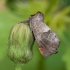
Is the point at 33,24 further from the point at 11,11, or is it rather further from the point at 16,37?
the point at 11,11

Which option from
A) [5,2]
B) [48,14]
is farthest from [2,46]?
[5,2]

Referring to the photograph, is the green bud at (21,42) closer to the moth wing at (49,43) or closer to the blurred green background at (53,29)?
the moth wing at (49,43)

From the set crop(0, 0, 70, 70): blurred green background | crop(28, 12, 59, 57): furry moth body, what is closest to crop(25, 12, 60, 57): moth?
crop(28, 12, 59, 57): furry moth body

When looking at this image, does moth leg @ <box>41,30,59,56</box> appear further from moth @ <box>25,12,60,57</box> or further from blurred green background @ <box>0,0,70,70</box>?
blurred green background @ <box>0,0,70,70</box>

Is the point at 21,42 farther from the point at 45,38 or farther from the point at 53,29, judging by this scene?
the point at 53,29

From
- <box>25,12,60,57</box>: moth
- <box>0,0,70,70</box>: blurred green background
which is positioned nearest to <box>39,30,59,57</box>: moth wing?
<box>25,12,60,57</box>: moth

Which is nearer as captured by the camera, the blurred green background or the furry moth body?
the furry moth body

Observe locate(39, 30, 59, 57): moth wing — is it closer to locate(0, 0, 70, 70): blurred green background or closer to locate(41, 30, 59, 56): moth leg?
locate(41, 30, 59, 56): moth leg

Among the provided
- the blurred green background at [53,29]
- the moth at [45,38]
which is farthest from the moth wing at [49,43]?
the blurred green background at [53,29]
